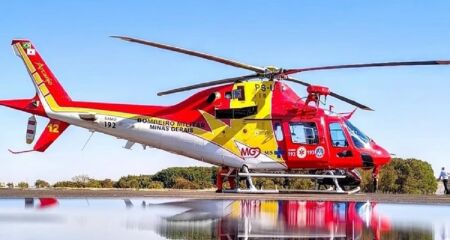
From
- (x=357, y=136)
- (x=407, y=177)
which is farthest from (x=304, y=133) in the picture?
(x=407, y=177)

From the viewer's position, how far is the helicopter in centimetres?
2823

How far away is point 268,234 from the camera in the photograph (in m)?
10.3

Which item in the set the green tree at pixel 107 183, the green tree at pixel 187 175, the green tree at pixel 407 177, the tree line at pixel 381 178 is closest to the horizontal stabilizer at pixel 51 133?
the green tree at pixel 107 183

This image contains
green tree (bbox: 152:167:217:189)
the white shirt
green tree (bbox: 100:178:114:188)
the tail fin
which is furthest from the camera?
green tree (bbox: 152:167:217:189)

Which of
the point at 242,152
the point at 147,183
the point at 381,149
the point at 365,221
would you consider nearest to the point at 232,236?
the point at 365,221

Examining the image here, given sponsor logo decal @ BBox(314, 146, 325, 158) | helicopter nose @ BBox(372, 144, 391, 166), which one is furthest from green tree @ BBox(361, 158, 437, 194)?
sponsor logo decal @ BBox(314, 146, 325, 158)

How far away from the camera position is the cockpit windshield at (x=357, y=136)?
2916cm

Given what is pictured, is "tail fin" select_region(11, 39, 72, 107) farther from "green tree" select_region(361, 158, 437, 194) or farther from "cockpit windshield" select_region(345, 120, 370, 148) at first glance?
"green tree" select_region(361, 158, 437, 194)

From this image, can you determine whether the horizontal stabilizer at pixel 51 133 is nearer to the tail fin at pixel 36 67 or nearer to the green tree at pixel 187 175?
the tail fin at pixel 36 67

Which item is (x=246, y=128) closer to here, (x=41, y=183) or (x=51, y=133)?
(x=51, y=133)

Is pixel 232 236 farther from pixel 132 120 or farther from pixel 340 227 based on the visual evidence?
pixel 132 120

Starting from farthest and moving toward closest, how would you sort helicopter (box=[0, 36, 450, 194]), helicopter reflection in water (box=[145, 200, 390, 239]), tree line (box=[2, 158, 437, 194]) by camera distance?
tree line (box=[2, 158, 437, 194])
helicopter (box=[0, 36, 450, 194])
helicopter reflection in water (box=[145, 200, 390, 239])

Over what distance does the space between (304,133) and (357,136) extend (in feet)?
8.61

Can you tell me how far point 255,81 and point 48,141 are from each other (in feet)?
32.2
